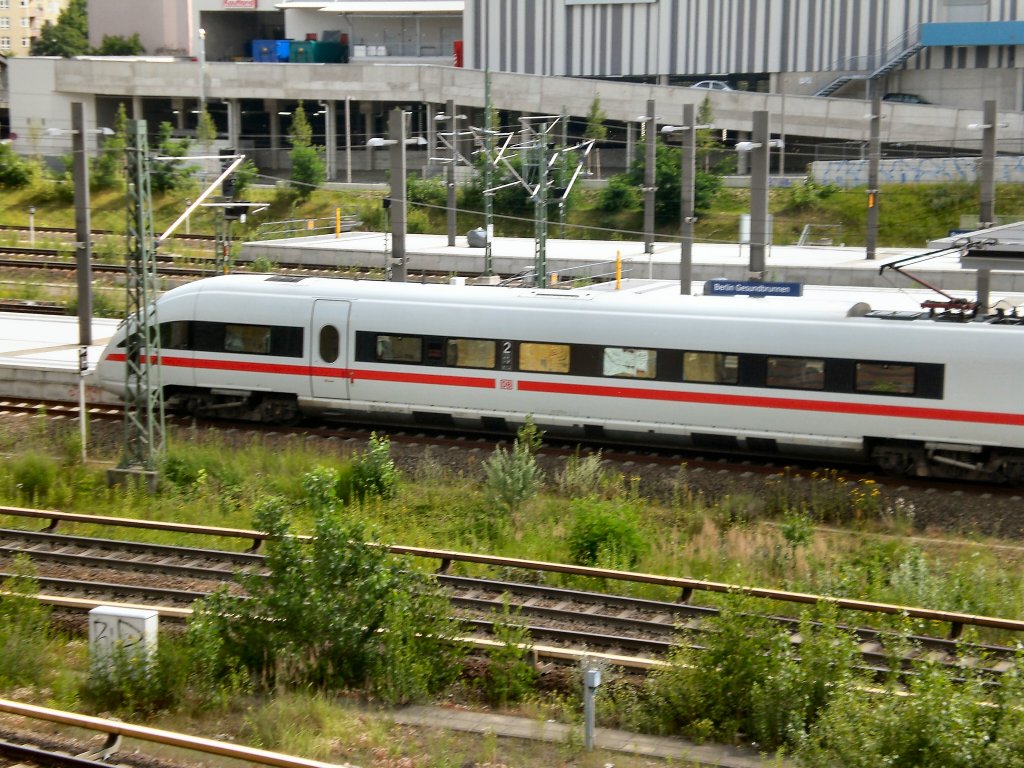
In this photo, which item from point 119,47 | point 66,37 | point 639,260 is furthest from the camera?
point 66,37

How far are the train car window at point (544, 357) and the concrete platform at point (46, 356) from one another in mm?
7315

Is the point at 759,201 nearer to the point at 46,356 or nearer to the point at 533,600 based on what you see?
the point at 533,600

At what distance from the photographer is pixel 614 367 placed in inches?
664

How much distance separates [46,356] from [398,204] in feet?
23.1

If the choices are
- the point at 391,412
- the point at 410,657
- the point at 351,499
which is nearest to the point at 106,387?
the point at 391,412

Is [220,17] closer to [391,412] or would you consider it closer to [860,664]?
[391,412]

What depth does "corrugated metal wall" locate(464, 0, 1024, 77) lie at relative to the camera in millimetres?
52156

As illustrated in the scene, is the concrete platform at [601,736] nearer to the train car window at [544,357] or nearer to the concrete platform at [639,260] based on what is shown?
the train car window at [544,357]

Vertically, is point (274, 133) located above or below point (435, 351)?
above

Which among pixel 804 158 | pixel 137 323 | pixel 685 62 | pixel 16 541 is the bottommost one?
pixel 16 541

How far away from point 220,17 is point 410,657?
63.7 m

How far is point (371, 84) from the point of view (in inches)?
2085

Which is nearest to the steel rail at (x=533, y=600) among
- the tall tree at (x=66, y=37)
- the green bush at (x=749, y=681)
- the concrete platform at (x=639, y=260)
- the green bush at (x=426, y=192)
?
the green bush at (x=749, y=681)

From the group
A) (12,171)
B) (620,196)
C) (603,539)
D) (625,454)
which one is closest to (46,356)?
(625,454)
